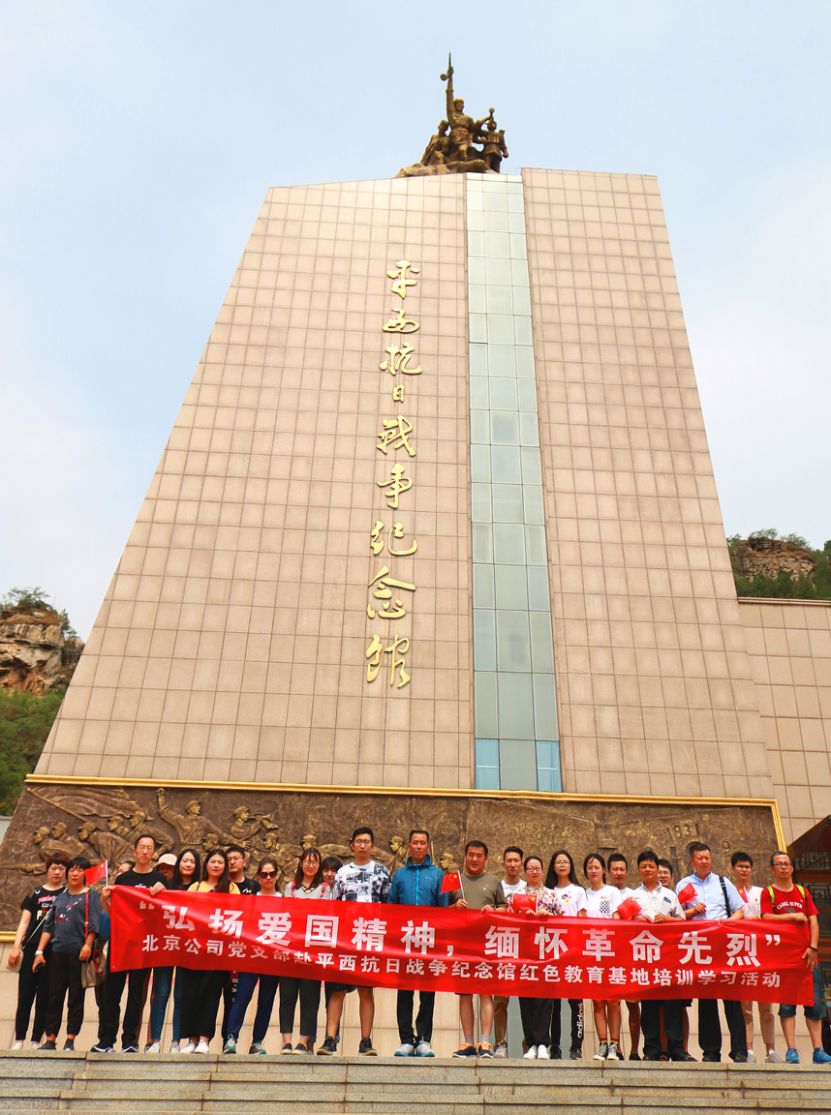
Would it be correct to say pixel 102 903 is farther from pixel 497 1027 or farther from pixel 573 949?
pixel 573 949

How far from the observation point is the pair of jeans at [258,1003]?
245 inches

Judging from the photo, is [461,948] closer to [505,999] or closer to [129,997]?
[505,999]

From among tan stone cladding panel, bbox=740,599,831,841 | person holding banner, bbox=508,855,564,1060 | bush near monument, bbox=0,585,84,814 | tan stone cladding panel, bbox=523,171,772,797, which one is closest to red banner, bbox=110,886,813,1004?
person holding banner, bbox=508,855,564,1060

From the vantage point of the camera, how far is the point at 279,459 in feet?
50.4

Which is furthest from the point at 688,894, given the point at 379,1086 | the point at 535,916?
the point at 379,1086

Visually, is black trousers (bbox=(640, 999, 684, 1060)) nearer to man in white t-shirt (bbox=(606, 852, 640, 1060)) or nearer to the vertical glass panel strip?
man in white t-shirt (bbox=(606, 852, 640, 1060))

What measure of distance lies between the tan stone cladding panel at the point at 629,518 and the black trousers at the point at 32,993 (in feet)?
27.0

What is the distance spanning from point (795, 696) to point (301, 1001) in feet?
35.9

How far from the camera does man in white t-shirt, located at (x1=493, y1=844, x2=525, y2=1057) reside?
21.1 feet

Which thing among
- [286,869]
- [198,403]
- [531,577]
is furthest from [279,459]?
[286,869]

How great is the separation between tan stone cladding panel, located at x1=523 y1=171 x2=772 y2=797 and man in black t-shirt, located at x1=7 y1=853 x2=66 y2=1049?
8.15m

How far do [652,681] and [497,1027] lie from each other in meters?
8.02

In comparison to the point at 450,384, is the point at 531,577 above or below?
below

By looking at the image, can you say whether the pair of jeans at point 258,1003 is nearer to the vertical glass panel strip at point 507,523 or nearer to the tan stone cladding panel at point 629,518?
the vertical glass panel strip at point 507,523
